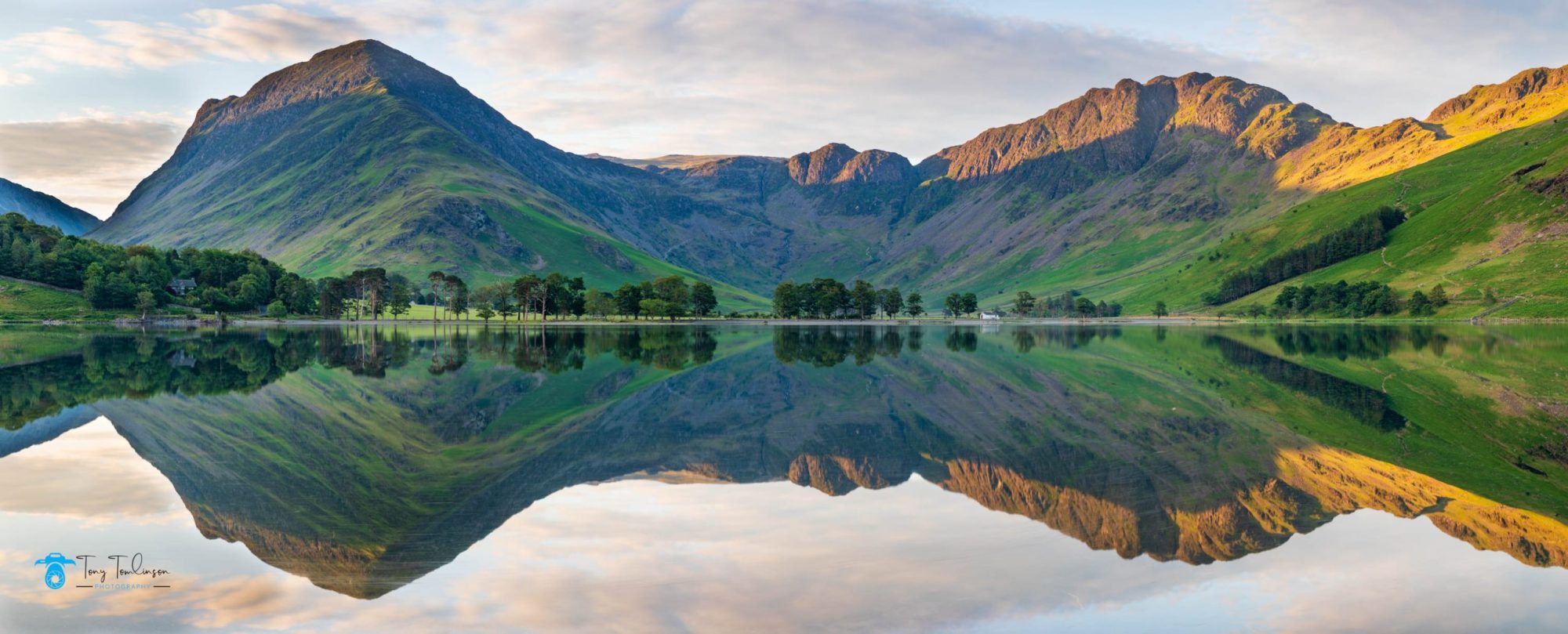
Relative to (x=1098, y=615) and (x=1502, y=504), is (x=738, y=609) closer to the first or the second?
(x=1098, y=615)

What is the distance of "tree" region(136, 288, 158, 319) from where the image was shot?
168 m

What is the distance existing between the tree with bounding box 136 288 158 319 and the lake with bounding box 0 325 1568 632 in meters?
154

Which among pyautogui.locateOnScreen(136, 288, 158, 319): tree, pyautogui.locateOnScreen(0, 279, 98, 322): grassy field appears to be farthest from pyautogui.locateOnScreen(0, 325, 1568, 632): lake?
pyautogui.locateOnScreen(0, 279, 98, 322): grassy field

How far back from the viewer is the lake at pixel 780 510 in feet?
41.8

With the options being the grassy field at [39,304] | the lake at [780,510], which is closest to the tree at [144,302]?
the grassy field at [39,304]

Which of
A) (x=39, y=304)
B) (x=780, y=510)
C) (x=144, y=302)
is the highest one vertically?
(x=144, y=302)

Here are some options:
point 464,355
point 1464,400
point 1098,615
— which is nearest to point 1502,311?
point 1464,400

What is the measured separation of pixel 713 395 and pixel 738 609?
94.8 feet

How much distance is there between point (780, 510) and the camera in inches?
738

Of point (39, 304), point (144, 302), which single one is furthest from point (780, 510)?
point (39, 304)

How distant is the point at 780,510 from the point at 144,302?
195 m

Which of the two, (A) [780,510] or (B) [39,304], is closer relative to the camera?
(A) [780,510]

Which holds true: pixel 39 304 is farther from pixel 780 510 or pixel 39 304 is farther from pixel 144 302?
pixel 780 510

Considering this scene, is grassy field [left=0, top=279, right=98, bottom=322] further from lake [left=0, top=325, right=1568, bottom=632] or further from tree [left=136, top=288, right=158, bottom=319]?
lake [left=0, top=325, right=1568, bottom=632]
